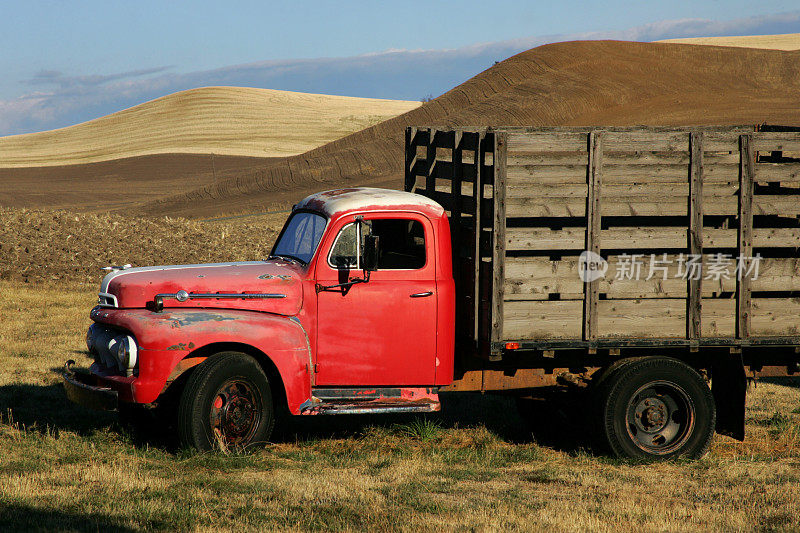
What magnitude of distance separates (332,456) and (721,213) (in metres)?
3.92

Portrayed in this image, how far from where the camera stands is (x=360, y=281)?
6957 mm

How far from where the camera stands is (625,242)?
695cm

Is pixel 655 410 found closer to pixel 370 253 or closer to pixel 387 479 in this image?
pixel 387 479

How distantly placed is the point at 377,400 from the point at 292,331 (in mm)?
954

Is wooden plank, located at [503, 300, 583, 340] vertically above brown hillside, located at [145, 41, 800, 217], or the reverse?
brown hillside, located at [145, 41, 800, 217]

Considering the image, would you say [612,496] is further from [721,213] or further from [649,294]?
[721,213]

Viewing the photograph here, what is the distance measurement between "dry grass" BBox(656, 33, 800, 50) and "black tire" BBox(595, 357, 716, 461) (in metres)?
61.0

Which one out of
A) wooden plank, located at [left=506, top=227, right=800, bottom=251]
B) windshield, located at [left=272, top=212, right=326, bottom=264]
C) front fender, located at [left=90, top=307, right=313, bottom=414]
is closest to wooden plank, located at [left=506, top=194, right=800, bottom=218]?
wooden plank, located at [left=506, top=227, right=800, bottom=251]

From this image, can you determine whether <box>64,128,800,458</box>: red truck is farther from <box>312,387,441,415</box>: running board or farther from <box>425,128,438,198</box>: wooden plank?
<box>425,128,438,198</box>: wooden plank

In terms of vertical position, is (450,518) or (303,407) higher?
(303,407)

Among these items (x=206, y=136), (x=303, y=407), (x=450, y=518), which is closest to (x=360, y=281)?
(x=303, y=407)

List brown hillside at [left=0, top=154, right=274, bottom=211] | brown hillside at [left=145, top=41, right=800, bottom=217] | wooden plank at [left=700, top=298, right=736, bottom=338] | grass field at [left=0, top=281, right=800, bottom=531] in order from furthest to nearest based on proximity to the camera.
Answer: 1. brown hillside at [left=0, top=154, right=274, bottom=211]
2. brown hillside at [left=145, top=41, right=800, bottom=217]
3. wooden plank at [left=700, top=298, right=736, bottom=338]
4. grass field at [left=0, top=281, right=800, bottom=531]

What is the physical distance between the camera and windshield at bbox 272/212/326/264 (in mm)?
7148

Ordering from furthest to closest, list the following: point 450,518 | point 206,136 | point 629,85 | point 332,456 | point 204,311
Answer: point 206,136, point 629,85, point 332,456, point 204,311, point 450,518
